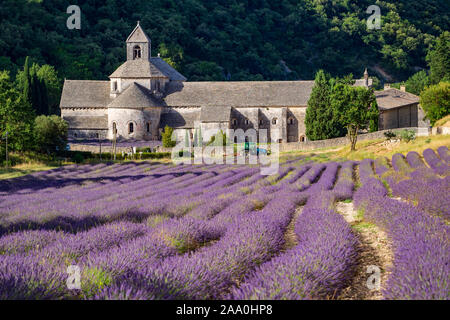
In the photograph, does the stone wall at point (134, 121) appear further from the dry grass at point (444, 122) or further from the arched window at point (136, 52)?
the dry grass at point (444, 122)

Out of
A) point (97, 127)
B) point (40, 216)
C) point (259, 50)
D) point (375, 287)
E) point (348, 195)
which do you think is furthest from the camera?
point (259, 50)

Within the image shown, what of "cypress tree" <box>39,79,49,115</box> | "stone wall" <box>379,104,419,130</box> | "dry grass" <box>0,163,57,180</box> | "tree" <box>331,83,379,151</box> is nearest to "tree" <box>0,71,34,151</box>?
"dry grass" <box>0,163,57,180</box>

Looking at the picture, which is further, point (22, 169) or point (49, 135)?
point (49, 135)

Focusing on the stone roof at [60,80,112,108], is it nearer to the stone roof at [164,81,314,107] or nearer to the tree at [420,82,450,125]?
the stone roof at [164,81,314,107]

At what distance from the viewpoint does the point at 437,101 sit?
155 ft

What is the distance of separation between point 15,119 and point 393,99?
43689mm

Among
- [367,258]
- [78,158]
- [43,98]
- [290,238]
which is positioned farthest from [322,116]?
[367,258]

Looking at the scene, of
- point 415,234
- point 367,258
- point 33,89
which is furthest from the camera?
point 33,89

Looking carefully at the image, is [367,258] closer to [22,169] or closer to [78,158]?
[22,169]

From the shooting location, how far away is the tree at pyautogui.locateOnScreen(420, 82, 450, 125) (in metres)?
47.1
